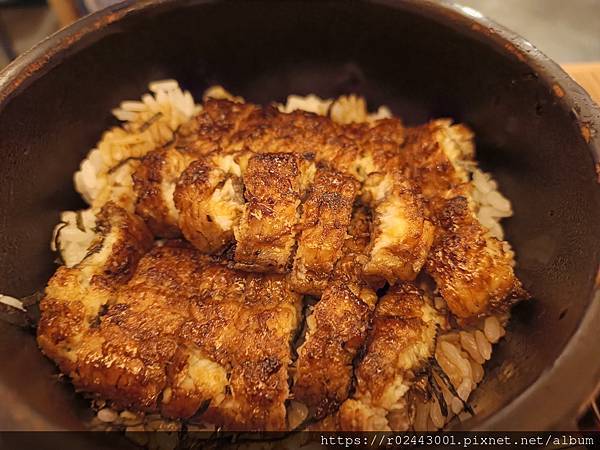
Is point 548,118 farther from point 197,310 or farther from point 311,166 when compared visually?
point 197,310

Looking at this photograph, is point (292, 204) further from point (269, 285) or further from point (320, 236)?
point (269, 285)

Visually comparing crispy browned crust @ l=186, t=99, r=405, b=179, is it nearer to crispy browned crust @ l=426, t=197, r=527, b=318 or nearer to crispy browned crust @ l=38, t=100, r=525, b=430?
crispy browned crust @ l=38, t=100, r=525, b=430

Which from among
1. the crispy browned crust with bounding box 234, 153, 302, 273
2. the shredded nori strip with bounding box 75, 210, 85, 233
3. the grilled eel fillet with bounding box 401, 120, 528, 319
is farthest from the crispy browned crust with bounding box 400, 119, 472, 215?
the shredded nori strip with bounding box 75, 210, 85, 233

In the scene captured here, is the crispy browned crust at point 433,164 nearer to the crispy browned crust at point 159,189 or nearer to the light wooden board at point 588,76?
the light wooden board at point 588,76

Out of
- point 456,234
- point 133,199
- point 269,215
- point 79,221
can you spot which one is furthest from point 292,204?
point 79,221

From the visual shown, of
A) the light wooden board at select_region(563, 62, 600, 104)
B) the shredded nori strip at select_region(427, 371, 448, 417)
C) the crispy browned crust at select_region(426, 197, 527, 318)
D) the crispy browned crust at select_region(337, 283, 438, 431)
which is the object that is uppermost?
the light wooden board at select_region(563, 62, 600, 104)

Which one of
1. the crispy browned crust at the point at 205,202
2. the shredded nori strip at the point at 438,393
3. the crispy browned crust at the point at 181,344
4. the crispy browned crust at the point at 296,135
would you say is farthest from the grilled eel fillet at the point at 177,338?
the crispy browned crust at the point at 296,135

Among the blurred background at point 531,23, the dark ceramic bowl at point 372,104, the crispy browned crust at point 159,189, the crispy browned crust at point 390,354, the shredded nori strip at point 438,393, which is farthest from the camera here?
the blurred background at point 531,23
